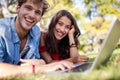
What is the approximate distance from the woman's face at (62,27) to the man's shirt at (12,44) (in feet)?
2.60

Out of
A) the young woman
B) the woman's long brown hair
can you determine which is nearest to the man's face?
the young woman

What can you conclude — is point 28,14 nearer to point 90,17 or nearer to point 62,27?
point 62,27

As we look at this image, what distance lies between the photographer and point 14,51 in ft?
9.75

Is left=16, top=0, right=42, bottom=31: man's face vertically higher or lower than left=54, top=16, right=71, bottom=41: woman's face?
higher

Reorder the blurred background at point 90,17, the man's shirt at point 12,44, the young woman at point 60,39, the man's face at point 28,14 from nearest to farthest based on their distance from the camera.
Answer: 1. the man's shirt at point 12,44
2. the man's face at point 28,14
3. the young woman at point 60,39
4. the blurred background at point 90,17

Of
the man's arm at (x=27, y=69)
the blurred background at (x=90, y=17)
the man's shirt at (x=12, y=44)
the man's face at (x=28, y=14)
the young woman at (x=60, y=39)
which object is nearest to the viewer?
the man's arm at (x=27, y=69)

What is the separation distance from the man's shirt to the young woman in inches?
26.5

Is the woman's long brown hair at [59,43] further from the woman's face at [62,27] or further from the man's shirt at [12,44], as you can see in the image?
the man's shirt at [12,44]

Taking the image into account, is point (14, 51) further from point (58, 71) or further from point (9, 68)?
point (58, 71)

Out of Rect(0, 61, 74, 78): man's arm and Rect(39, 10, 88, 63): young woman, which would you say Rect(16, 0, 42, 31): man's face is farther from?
Rect(39, 10, 88, 63): young woman

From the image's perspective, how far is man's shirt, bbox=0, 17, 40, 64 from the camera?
9.07 ft

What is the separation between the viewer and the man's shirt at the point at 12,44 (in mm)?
2764

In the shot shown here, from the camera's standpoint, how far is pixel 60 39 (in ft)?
14.1

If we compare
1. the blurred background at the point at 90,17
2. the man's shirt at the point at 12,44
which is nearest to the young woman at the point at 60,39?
the man's shirt at the point at 12,44
